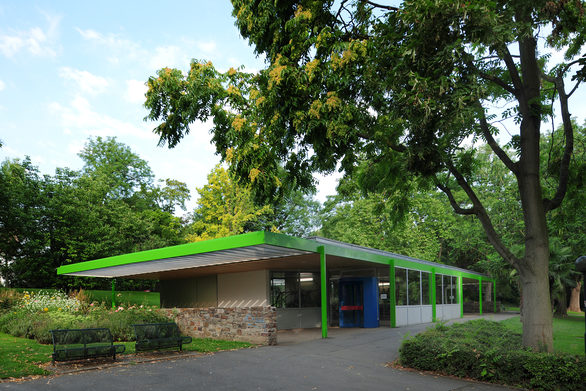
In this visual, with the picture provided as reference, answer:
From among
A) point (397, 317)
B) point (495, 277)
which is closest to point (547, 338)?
point (397, 317)

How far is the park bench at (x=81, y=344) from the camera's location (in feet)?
31.7

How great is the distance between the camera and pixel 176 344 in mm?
11672

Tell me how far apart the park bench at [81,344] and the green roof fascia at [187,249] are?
3637mm

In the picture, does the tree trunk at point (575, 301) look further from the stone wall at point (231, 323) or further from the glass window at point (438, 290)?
the stone wall at point (231, 323)

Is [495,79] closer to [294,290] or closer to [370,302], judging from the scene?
[370,302]

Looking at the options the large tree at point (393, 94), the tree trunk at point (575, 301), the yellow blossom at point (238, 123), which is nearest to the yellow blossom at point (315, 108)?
the large tree at point (393, 94)

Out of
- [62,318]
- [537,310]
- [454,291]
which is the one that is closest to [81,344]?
[62,318]

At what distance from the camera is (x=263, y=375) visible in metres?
8.84

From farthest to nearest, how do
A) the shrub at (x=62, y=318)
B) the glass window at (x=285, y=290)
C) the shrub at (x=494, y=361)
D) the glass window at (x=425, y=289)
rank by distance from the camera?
the glass window at (x=425, y=289) < the glass window at (x=285, y=290) < the shrub at (x=62, y=318) < the shrub at (x=494, y=361)

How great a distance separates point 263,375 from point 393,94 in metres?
6.23

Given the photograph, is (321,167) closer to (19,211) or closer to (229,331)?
(229,331)

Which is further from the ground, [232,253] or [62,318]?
[232,253]

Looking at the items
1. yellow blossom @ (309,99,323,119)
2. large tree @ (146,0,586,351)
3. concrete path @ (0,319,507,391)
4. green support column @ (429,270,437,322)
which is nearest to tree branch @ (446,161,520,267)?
large tree @ (146,0,586,351)

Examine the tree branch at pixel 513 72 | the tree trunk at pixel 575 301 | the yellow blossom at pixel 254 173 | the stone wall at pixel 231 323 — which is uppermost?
the tree branch at pixel 513 72
